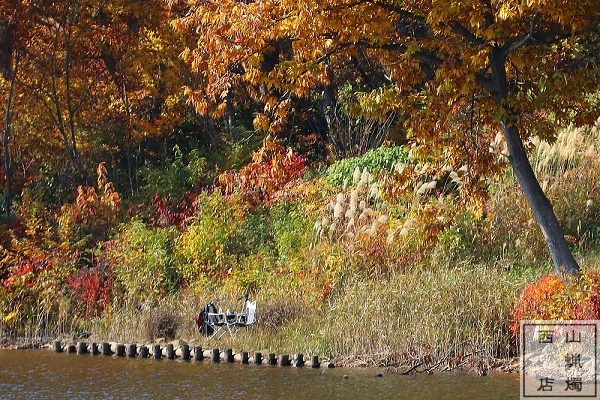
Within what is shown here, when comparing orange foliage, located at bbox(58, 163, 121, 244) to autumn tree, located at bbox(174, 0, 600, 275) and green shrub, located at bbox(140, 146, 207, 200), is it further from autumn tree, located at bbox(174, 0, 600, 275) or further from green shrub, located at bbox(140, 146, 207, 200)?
autumn tree, located at bbox(174, 0, 600, 275)

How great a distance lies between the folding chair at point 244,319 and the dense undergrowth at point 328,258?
233 millimetres

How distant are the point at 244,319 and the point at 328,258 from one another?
166cm

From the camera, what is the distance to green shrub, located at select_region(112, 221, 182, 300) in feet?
60.3

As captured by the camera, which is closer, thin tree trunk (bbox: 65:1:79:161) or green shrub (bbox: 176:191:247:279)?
green shrub (bbox: 176:191:247:279)

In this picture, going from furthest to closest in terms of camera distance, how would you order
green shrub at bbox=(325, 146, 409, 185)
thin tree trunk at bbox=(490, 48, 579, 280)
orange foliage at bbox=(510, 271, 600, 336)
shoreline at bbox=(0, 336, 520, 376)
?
green shrub at bbox=(325, 146, 409, 185), shoreline at bbox=(0, 336, 520, 376), thin tree trunk at bbox=(490, 48, 579, 280), orange foliage at bbox=(510, 271, 600, 336)

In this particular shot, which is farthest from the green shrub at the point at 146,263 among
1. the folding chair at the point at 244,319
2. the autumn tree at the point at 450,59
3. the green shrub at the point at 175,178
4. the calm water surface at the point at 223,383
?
the autumn tree at the point at 450,59

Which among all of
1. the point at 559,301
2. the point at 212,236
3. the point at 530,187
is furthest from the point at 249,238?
Answer: the point at 559,301

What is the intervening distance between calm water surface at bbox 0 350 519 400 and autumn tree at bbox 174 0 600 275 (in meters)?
2.10

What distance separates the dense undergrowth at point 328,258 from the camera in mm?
14539

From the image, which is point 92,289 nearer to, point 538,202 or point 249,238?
point 249,238

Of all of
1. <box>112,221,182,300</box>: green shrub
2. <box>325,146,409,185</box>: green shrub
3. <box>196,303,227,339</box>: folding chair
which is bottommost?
<box>196,303,227,339</box>: folding chair

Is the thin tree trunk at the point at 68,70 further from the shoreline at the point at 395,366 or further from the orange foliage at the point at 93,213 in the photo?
the shoreline at the point at 395,366

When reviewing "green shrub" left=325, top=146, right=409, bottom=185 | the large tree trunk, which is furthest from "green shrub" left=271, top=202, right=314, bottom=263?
the large tree trunk

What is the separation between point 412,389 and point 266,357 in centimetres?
290
